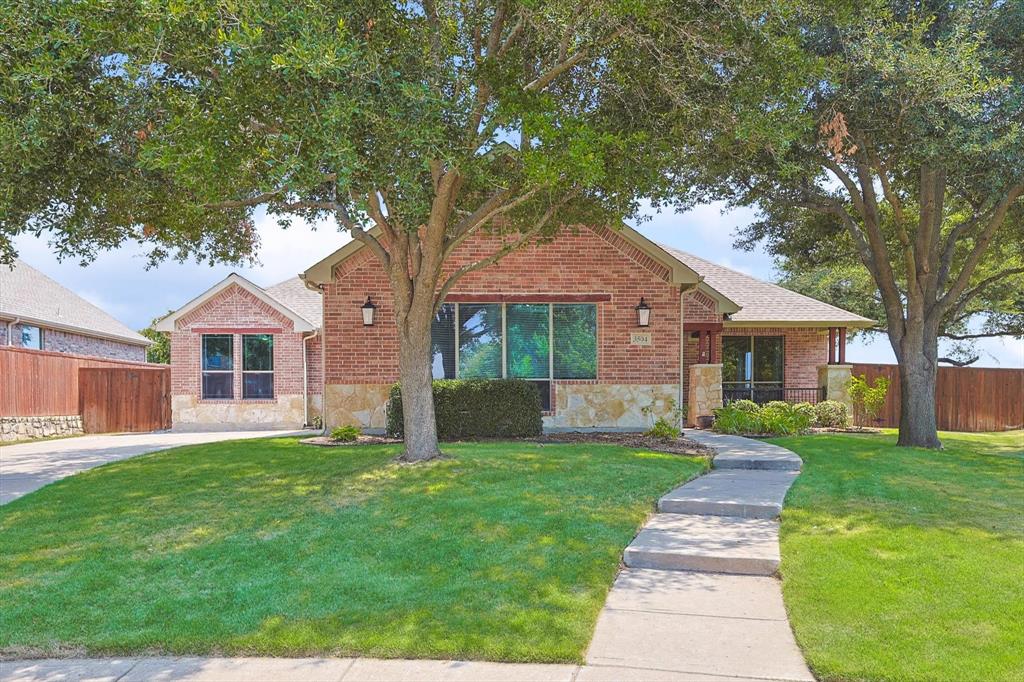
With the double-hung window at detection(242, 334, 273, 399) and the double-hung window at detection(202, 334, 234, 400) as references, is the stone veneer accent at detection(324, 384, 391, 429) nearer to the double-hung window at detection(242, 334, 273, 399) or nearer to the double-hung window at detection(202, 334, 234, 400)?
the double-hung window at detection(242, 334, 273, 399)

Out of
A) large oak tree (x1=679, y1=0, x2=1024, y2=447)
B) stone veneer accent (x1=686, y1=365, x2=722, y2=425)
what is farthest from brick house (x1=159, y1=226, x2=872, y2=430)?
stone veneer accent (x1=686, y1=365, x2=722, y2=425)

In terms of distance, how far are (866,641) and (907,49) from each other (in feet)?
28.5

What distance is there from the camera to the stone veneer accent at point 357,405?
14070 millimetres

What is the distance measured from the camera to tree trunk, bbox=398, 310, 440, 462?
945 centimetres

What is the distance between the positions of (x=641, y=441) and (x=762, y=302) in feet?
31.5

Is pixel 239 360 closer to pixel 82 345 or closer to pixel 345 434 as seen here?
pixel 82 345

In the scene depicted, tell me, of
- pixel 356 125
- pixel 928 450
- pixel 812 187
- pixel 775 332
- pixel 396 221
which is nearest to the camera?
pixel 356 125

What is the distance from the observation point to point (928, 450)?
12664 mm

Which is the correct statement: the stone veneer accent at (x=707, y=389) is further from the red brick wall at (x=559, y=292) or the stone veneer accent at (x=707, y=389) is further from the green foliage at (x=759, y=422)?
the red brick wall at (x=559, y=292)

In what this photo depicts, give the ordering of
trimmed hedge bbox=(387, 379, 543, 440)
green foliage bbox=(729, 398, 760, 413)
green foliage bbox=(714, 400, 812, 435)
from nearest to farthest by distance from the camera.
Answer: trimmed hedge bbox=(387, 379, 543, 440) < green foliage bbox=(714, 400, 812, 435) < green foliage bbox=(729, 398, 760, 413)

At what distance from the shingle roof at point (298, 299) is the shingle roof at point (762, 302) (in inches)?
387

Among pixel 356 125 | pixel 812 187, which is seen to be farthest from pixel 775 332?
pixel 356 125

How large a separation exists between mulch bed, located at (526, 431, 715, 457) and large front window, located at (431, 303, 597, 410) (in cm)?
134

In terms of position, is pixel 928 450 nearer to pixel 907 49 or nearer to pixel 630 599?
pixel 907 49
